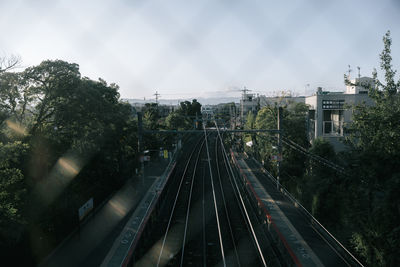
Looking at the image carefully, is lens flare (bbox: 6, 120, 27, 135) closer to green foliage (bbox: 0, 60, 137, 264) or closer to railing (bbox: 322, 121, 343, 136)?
green foliage (bbox: 0, 60, 137, 264)

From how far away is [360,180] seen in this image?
6.44 meters

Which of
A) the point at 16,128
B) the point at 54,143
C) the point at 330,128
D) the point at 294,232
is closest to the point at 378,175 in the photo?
the point at 294,232

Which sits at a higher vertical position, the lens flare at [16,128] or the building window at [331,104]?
the building window at [331,104]

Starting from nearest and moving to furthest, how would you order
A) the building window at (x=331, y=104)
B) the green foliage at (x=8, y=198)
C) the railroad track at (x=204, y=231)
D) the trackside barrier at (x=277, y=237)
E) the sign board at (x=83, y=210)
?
1. the green foliage at (x=8, y=198)
2. the trackside barrier at (x=277, y=237)
3. the railroad track at (x=204, y=231)
4. the sign board at (x=83, y=210)
5. the building window at (x=331, y=104)

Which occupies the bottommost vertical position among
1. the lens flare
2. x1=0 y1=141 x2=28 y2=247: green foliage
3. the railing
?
x1=0 y1=141 x2=28 y2=247: green foliage

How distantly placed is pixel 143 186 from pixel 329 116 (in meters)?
14.6

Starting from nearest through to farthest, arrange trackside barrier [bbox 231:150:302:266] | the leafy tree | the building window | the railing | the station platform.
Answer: the station platform
trackside barrier [bbox 231:150:302:266]
the leafy tree
the railing
the building window

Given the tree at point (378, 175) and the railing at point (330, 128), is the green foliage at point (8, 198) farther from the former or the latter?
the railing at point (330, 128)

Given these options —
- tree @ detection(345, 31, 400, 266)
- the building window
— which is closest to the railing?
the building window

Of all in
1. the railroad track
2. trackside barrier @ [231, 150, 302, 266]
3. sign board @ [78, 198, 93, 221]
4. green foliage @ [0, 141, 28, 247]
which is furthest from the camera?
sign board @ [78, 198, 93, 221]

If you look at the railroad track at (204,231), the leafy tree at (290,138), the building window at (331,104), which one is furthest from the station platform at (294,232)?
the building window at (331,104)

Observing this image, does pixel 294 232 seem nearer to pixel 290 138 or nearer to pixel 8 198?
pixel 8 198

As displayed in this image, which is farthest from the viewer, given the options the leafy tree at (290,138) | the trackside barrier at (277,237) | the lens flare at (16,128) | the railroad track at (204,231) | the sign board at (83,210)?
the leafy tree at (290,138)

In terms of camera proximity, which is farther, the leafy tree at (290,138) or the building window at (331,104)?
the building window at (331,104)
